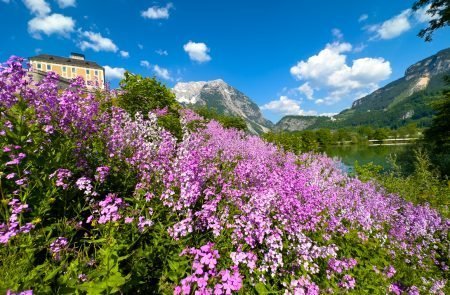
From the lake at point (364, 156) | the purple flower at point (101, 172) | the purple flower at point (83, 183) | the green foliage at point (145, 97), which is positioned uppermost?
the green foliage at point (145, 97)

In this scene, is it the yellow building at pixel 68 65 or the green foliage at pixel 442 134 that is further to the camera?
the yellow building at pixel 68 65

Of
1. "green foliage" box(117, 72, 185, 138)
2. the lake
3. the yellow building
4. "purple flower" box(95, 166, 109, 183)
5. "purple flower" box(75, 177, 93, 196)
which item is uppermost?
the yellow building

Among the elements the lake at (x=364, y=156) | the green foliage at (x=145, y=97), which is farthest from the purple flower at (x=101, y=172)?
the lake at (x=364, y=156)

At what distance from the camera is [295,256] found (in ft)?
12.0

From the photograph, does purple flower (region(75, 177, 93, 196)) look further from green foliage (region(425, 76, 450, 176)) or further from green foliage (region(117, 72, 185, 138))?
green foliage (region(425, 76, 450, 176))

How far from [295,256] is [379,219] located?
141 inches

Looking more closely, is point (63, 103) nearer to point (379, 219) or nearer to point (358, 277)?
point (358, 277)

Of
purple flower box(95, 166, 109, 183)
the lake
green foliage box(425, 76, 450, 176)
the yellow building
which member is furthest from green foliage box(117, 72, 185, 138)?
the yellow building

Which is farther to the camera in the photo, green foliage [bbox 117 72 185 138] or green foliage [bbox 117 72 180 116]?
green foliage [bbox 117 72 180 116]

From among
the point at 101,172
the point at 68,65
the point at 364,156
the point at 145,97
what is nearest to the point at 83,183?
the point at 101,172

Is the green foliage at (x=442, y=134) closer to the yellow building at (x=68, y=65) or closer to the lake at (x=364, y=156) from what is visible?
the lake at (x=364, y=156)

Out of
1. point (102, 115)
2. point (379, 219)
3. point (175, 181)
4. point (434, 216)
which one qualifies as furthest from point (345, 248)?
point (102, 115)

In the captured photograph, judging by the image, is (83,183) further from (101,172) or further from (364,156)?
(364,156)

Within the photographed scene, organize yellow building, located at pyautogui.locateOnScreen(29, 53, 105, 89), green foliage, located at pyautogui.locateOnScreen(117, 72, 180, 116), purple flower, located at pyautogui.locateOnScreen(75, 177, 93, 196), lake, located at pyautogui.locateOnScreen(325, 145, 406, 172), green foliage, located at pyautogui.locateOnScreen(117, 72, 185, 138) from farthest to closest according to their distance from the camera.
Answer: yellow building, located at pyautogui.locateOnScreen(29, 53, 105, 89) → lake, located at pyautogui.locateOnScreen(325, 145, 406, 172) → green foliage, located at pyautogui.locateOnScreen(117, 72, 180, 116) → green foliage, located at pyautogui.locateOnScreen(117, 72, 185, 138) → purple flower, located at pyautogui.locateOnScreen(75, 177, 93, 196)
